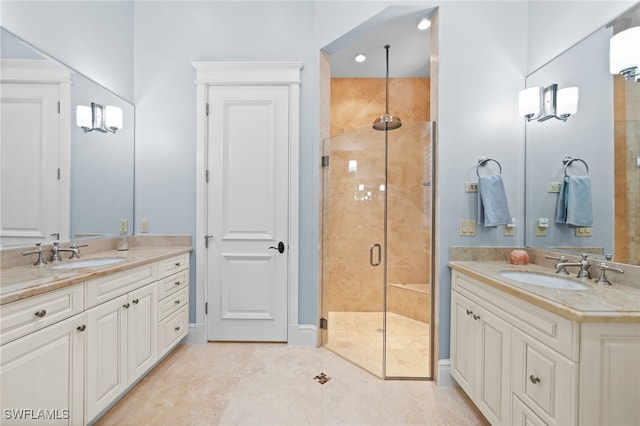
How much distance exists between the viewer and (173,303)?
7.68ft

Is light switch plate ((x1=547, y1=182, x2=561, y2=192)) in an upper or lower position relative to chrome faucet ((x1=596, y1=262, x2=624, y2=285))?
upper

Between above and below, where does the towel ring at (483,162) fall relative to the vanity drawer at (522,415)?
above

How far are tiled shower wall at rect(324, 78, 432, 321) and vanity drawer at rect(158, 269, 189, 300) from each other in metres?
1.29

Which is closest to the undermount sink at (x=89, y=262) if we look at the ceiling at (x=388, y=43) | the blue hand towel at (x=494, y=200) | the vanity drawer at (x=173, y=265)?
the vanity drawer at (x=173, y=265)

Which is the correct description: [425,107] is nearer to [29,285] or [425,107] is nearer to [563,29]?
[563,29]

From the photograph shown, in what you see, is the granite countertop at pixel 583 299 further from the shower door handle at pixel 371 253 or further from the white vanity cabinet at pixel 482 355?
the shower door handle at pixel 371 253

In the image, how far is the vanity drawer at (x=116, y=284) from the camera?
1.53m

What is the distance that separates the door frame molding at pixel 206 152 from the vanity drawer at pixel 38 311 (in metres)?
1.22

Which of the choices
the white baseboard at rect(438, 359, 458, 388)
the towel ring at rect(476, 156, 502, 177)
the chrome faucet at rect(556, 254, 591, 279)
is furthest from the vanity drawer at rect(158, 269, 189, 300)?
the chrome faucet at rect(556, 254, 591, 279)

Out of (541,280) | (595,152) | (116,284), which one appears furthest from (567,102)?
(116,284)

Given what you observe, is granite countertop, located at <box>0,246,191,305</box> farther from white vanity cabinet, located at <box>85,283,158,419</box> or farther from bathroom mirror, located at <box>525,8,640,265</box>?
bathroom mirror, located at <box>525,8,640,265</box>

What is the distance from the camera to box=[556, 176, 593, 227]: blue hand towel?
170cm

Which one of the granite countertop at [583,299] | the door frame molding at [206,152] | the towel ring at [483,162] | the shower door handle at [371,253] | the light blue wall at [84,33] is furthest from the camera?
the door frame molding at [206,152]

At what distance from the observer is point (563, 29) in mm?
1897
